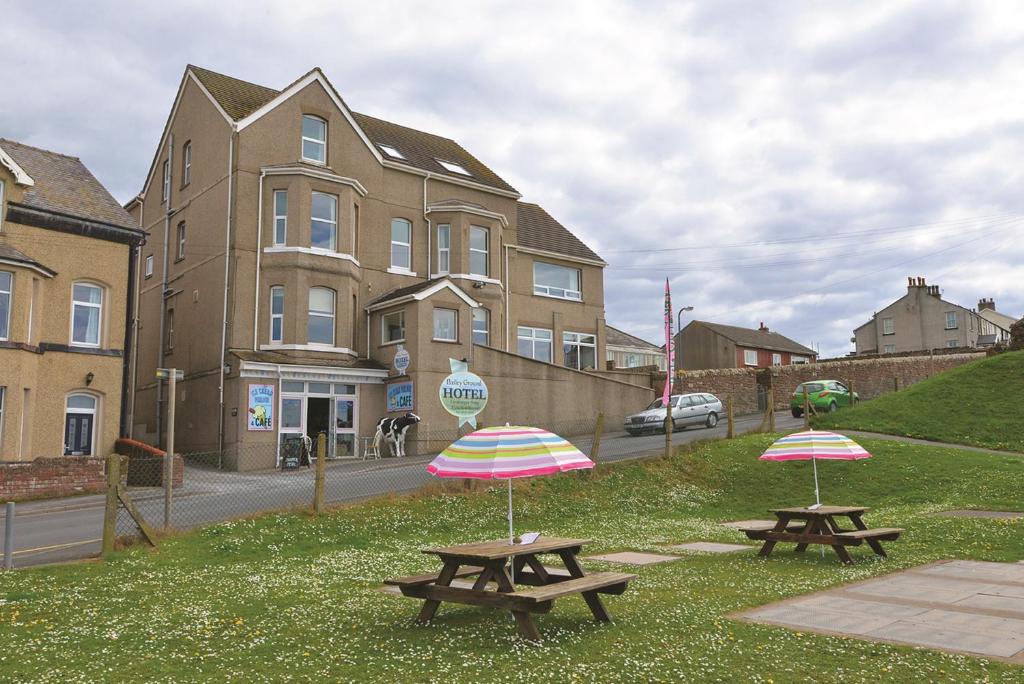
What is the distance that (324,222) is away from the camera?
107 ft

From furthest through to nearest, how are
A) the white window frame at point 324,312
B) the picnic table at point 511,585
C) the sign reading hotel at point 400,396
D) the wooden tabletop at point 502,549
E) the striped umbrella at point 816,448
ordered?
the white window frame at point 324,312
the sign reading hotel at point 400,396
the striped umbrella at point 816,448
the wooden tabletop at point 502,549
the picnic table at point 511,585

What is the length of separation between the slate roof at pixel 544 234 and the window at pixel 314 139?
456 inches

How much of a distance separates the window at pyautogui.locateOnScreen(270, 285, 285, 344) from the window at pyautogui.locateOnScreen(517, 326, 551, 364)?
12.9 m

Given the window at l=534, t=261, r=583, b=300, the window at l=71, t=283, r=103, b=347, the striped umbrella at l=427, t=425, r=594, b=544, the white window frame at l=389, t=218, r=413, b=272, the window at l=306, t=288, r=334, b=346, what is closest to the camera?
the striped umbrella at l=427, t=425, r=594, b=544

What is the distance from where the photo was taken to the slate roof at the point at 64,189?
88.2 feet

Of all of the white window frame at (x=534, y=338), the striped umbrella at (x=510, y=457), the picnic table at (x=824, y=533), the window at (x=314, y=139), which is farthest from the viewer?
the white window frame at (x=534, y=338)

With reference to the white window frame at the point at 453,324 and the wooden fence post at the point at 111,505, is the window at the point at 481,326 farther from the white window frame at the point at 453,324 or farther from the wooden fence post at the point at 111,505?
the wooden fence post at the point at 111,505

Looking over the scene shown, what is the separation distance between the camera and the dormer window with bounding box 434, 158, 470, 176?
3978 cm

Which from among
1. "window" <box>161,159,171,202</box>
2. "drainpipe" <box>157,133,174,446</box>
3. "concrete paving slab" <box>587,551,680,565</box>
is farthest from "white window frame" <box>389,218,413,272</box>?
"concrete paving slab" <box>587,551,680,565</box>

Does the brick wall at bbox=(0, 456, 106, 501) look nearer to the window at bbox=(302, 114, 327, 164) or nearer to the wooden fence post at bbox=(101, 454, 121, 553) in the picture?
the wooden fence post at bbox=(101, 454, 121, 553)

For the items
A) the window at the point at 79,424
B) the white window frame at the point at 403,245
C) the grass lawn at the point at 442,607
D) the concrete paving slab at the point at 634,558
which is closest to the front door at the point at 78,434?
the window at the point at 79,424

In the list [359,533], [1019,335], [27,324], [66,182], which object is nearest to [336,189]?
[66,182]

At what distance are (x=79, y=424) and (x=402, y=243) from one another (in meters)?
15.1

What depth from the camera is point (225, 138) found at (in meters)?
32.4
